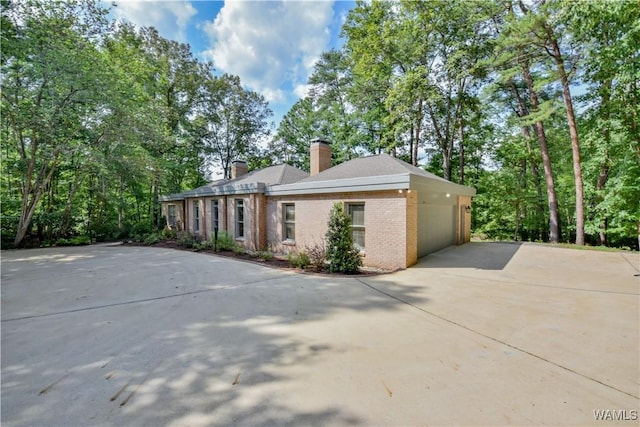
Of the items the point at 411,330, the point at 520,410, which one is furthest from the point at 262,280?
the point at 520,410

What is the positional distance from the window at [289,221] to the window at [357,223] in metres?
2.97

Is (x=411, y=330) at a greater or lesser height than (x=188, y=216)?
lesser

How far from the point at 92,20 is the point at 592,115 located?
82.9 ft

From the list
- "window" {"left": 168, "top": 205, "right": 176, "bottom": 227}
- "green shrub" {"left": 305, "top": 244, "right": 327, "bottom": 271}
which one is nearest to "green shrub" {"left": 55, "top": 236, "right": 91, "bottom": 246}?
"window" {"left": 168, "top": 205, "right": 176, "bottom": 227}

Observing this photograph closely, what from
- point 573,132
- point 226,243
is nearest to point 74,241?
point 226,243

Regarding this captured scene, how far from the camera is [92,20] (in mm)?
13039

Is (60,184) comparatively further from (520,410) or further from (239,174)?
(520,410)

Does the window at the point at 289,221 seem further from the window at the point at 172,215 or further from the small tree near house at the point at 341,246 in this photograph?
the window at the point at 172,215

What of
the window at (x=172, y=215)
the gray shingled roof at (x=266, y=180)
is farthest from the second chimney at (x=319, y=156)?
the window at (x=172, y=215)

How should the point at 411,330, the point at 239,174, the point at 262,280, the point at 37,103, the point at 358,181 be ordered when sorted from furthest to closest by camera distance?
the point at 239,174 < the point at 37,103 < the point at 358,181 < the point at 262,280 < the point at 411,330

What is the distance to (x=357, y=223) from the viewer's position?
873cm

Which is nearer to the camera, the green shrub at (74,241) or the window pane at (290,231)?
the window pane at (290,231)

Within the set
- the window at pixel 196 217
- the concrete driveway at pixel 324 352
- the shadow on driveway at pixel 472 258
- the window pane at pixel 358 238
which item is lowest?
the concrete driveway at pixel 324 352

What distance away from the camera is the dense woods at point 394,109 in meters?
10.8
